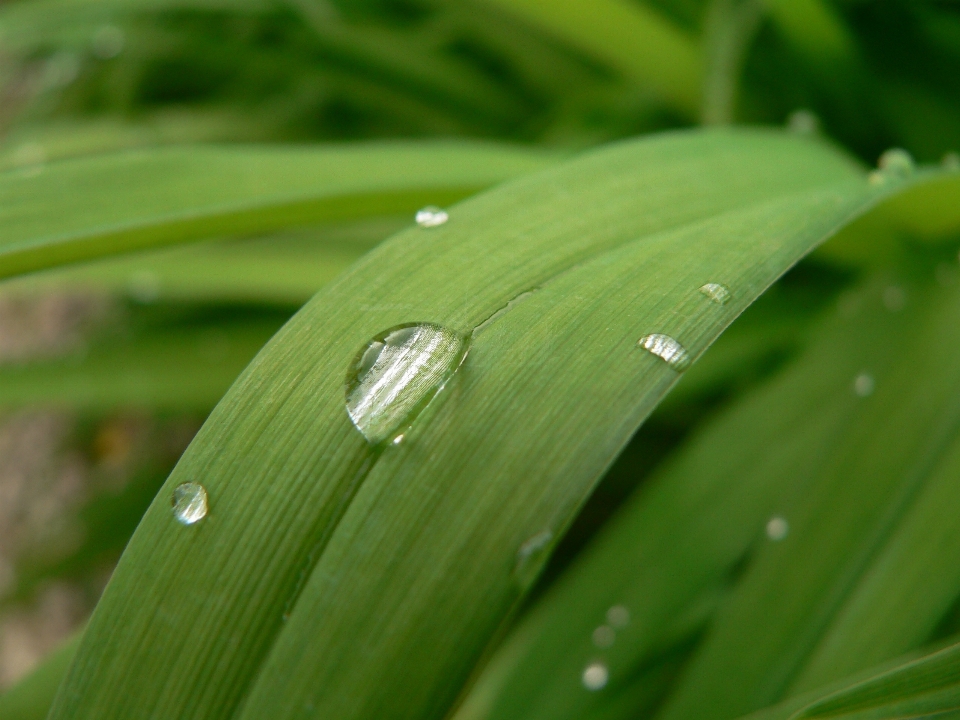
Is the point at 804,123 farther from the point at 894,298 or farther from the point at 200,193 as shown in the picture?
the point at 200,193

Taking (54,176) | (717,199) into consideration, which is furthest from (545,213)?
(54,176)

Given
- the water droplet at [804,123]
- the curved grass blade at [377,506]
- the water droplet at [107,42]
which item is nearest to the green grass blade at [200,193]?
the curved grass blade at [377,506]

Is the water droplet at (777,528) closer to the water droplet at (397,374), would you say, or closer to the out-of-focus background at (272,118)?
the out-of-focus background at (272,118)

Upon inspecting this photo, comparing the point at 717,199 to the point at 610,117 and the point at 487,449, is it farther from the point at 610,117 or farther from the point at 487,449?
the point at 610,117

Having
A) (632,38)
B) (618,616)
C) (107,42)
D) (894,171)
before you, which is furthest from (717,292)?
(107,42)

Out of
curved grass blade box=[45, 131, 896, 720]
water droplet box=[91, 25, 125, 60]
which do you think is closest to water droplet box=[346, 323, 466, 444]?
curved grass blade box=[45, 131, 896, 720]

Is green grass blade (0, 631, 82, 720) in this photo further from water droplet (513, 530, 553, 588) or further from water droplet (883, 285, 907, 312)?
water droplet (883, 285, 907, 312)
